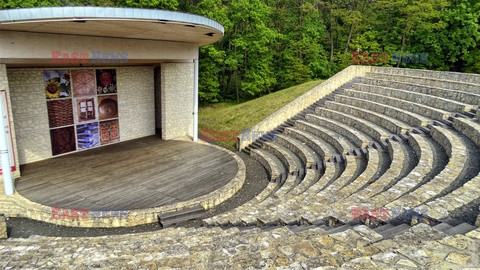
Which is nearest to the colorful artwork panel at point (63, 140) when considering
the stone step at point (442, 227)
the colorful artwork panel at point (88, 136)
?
the colorful artwork panel at point (88, 136)

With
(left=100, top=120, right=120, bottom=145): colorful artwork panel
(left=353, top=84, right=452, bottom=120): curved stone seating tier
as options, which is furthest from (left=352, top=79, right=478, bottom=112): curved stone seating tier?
(left=100, top=120, right=120, bottom=145): colorful artwork panel

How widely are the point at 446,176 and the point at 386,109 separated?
6.87 m

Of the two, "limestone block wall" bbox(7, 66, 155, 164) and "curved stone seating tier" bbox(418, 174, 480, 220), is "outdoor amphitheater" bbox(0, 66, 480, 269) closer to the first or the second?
"curved stone seating tier" bbox(418, 174, 480, 220)

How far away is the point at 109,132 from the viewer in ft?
43.6

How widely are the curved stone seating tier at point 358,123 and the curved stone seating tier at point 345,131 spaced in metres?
0.24

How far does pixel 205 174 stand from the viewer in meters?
10.7

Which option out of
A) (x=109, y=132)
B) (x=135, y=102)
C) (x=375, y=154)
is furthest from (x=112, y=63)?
(x=375, y=154)

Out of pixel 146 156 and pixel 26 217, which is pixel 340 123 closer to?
pixel 146 156

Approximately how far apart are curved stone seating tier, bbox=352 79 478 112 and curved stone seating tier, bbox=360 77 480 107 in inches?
11.6

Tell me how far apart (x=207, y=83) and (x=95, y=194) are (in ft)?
53.6

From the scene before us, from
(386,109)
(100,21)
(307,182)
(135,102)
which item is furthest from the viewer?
(135,102)

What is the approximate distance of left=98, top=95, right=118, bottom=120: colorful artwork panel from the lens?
12711mm

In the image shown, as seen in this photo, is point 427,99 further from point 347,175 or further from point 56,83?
point 56,83

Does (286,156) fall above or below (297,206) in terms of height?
below
